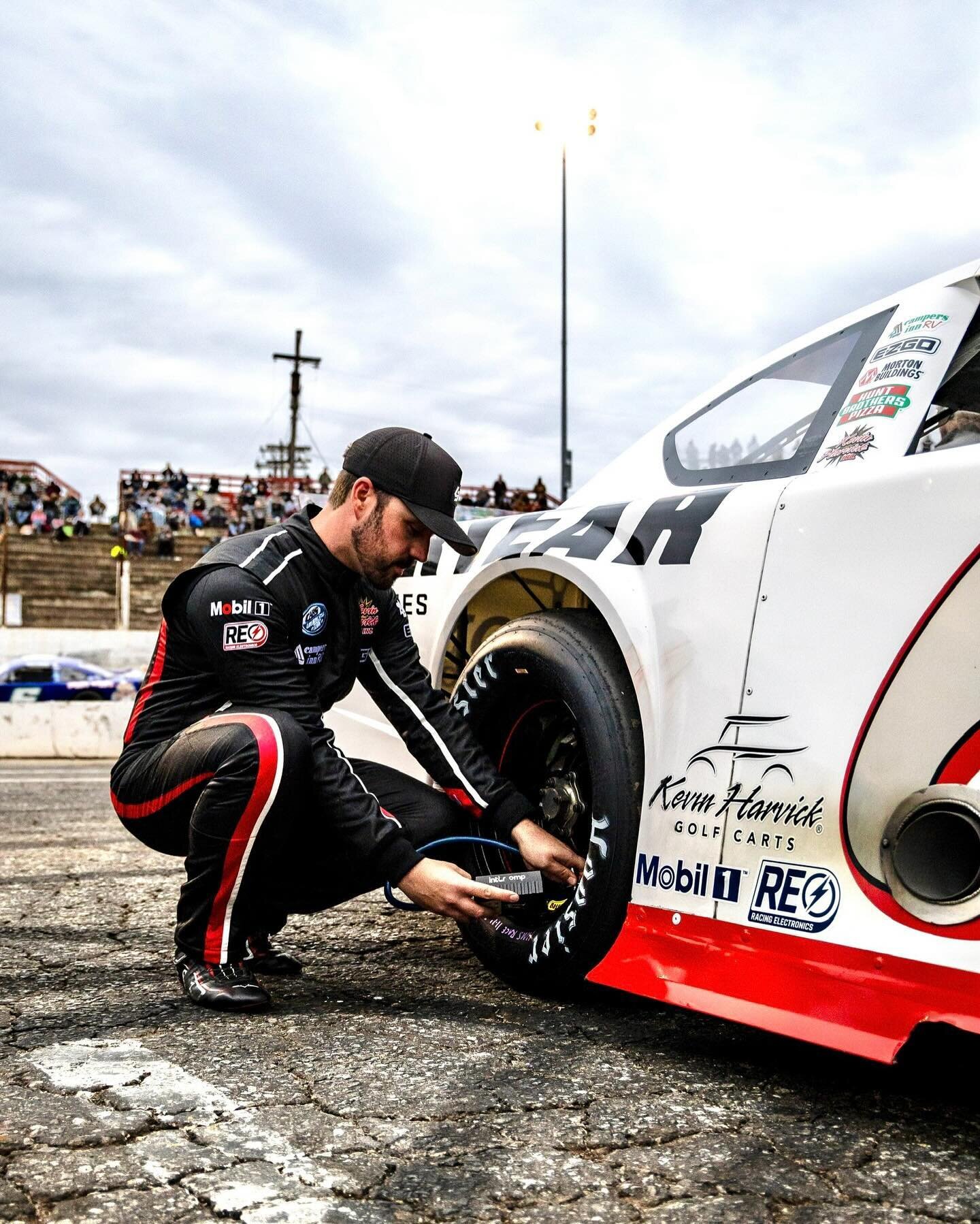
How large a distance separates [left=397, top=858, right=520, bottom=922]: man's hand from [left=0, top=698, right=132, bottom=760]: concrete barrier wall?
9747mm

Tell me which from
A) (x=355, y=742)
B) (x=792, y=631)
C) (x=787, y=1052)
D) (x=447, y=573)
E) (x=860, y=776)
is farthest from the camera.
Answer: (x=355, y=742)

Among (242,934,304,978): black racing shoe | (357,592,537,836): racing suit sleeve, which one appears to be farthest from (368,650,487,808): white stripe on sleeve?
(242,934,304,978): black racing shoe

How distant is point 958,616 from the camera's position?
5.34 feet

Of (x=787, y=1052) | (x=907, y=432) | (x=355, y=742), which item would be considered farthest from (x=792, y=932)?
(x=355, y=742)

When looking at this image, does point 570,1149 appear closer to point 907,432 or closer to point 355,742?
point 907,432

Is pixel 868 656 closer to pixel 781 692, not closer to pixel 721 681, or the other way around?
pixel 781 692

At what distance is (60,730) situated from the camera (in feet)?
38.4

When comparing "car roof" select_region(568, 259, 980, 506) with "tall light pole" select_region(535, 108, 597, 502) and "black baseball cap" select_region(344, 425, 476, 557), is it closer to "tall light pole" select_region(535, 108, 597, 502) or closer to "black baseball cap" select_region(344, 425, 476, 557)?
"black baseball cap" select_region(344, 425, 476, 557)

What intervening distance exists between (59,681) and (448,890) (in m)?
15.3

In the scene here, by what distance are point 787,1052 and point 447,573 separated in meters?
1.34

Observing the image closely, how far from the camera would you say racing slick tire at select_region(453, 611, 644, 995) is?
7.01 ft

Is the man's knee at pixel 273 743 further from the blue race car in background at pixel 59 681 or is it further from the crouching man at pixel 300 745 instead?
the blue race car in background at pixel 59 681

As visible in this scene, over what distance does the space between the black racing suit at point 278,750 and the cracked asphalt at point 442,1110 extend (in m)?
0.25

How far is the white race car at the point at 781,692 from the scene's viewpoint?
164 centimetres
